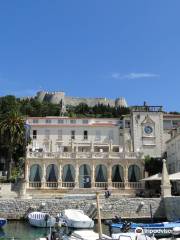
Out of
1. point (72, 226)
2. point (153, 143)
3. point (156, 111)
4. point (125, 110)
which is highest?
point (125, 110)

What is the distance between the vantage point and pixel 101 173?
6384 centimetres

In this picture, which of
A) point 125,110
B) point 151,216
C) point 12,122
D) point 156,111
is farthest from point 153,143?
point 125,110

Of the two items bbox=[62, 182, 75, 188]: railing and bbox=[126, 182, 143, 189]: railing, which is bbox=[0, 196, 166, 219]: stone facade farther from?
bbox=[126, 182, 143, 189]: railing

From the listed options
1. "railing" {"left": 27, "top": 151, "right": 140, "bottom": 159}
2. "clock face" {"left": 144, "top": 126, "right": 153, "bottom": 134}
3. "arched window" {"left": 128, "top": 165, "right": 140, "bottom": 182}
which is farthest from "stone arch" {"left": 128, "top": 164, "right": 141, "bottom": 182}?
"clock face" {"left": 144, "top": 126, "right": 153, "bottom": 134}

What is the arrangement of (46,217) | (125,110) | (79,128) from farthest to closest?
(125,110) < (79,128) < (46,217)

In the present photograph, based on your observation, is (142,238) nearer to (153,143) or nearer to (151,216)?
(151,216)

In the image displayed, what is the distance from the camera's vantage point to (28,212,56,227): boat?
38.2 meters

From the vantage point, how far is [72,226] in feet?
123

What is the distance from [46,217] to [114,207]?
11.4 meters

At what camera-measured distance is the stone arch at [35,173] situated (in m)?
62.6

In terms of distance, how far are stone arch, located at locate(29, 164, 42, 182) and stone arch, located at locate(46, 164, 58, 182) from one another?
1284 mm

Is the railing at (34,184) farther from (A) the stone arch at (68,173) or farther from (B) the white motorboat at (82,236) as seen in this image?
(B) the white motorboat at (82,236)

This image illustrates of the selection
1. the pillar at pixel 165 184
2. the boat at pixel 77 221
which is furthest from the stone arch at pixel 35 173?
the boat at pixel 77 221

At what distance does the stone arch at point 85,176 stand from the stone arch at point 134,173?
6.80m
